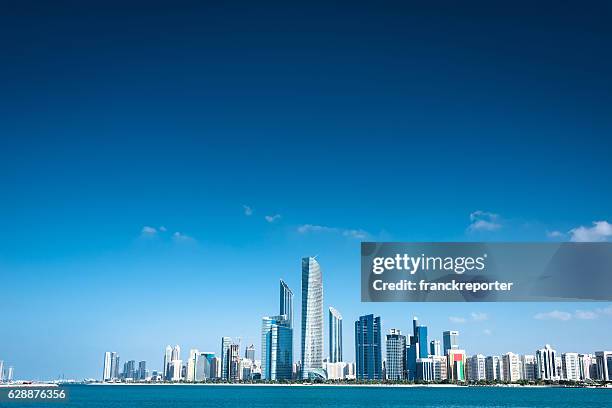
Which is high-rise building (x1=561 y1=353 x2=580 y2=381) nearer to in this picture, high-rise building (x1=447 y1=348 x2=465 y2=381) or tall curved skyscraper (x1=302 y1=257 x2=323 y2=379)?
high-rise building (x1=447 y1=348 x2=465 y2=381)

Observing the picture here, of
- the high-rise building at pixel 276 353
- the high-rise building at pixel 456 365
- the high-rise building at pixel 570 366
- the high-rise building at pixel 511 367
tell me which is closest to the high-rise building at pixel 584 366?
the high-rise building at pixel 570 366

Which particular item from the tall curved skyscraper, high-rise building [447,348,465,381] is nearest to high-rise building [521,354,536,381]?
high-rise building [447,348,465,381]

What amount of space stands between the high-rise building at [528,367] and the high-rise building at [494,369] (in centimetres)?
568

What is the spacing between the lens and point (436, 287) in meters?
12.3

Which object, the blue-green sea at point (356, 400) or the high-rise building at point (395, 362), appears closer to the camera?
the blue-green sea at point (356, 400)

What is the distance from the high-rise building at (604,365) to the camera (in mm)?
153875

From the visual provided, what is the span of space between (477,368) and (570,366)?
24.9 m

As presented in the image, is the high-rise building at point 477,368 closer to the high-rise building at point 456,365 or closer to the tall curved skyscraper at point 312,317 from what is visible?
the high-rise building at point 456,365

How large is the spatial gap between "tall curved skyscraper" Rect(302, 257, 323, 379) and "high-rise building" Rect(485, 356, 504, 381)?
4544cm

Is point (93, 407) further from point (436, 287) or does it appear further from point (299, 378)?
point (299, 378)

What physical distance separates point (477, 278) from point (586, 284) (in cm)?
240

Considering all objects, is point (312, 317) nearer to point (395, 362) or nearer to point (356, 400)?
point (395, 362)

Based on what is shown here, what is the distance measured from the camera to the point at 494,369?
179m

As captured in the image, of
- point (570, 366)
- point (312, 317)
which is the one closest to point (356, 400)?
point (312, 317)
